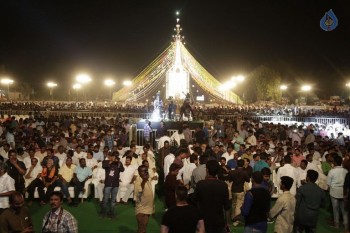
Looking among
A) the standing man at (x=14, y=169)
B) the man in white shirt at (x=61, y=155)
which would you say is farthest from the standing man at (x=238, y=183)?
the man in white shirt at (x=61, y=155)

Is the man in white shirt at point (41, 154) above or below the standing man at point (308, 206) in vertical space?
above

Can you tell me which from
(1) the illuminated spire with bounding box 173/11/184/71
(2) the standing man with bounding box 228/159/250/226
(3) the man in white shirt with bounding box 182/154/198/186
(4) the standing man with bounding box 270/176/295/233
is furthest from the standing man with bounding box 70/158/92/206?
(1) the illuminated spire with bounding box 173/11/184/71

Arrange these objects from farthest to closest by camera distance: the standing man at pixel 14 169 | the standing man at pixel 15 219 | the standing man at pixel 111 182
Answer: the standing man at pixel 14 169, the standing man at pixel 111 182, the standing man at pixel 15 219

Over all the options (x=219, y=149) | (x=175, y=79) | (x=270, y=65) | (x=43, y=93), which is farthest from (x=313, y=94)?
(x=219, y=149)

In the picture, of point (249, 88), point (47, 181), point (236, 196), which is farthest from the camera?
point (249, 88)

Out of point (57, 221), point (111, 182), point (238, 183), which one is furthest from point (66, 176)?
point (57, 221)

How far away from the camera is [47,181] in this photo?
11.2 m

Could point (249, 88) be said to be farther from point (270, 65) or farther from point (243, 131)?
point (243, 131)

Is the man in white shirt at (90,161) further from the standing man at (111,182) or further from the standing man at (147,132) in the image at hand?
the standing man at (147,132)

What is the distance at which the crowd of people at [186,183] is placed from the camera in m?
5.74

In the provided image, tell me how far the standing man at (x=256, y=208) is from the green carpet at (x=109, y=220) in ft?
11.2

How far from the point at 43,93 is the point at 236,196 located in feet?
211

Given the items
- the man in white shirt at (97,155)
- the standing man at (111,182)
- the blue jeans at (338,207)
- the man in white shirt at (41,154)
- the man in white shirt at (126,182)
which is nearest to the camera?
the blue jeans at (338,207)

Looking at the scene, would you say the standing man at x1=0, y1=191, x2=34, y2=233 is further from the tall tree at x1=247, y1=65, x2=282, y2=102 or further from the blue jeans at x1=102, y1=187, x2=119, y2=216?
the tall tree at x1=247, y1=65, x2=282, y2=102
